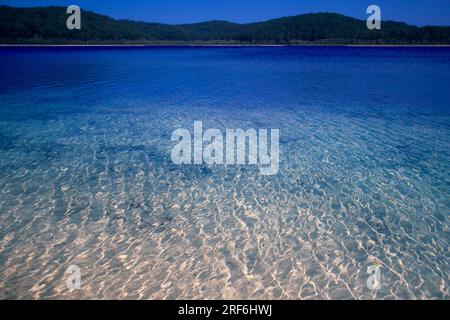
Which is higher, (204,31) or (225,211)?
(204,31)

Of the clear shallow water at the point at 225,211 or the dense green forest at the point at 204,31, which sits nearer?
the clear shallow water at the point at 225,211

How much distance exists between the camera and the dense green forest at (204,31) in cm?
11531

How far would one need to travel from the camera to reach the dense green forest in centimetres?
11531

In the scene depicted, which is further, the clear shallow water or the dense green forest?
the dense green forest

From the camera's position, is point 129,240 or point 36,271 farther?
point 129,240

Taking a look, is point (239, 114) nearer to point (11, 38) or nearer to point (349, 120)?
point (349, 120)

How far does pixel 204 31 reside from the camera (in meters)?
187

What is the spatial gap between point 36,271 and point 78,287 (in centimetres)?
97

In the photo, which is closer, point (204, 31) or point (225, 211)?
point (225, 211)

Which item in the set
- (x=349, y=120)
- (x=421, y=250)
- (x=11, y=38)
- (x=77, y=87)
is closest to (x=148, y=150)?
(x=421, y=250)

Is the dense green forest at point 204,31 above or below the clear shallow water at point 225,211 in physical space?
above

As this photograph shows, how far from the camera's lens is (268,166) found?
386 inches

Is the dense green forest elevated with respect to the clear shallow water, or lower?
elevated
